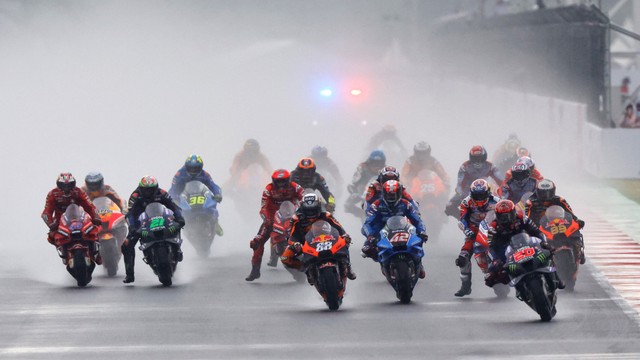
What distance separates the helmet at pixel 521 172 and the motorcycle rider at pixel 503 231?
4.46 m

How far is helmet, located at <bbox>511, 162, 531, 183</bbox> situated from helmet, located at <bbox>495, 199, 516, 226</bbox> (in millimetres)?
4838

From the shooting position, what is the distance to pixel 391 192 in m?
Answer: 20.5

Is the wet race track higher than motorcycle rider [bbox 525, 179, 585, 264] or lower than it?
lower

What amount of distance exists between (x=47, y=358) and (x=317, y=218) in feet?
15.1

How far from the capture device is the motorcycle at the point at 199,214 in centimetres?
2514

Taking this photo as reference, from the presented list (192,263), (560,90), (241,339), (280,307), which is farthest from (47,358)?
(560,90)

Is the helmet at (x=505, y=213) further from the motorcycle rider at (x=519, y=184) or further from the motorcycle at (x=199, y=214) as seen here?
the motorcycle at (x=199, y=214)

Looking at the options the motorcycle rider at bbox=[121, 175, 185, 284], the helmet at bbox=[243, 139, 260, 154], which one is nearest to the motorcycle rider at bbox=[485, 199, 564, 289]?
the motorcycle rider at bbox=[121, 175, 185, 284]

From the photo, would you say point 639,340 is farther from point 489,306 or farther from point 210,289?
point 210,289

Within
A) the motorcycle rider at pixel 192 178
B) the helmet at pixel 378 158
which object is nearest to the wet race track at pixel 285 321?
the motorcycle rider at pixel 192 178

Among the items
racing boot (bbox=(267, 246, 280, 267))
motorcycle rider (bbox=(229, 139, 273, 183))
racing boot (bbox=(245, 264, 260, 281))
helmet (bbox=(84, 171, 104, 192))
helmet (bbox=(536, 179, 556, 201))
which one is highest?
helmet (bbox=(84, 171, 104, 192))

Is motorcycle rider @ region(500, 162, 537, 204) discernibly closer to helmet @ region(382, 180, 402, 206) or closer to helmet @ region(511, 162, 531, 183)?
helmet @ region(511, 162, 531, 183)

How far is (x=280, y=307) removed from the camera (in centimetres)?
1973

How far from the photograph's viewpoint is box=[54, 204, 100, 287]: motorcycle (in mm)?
21234
